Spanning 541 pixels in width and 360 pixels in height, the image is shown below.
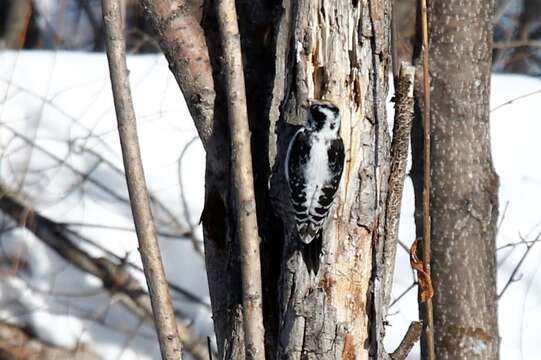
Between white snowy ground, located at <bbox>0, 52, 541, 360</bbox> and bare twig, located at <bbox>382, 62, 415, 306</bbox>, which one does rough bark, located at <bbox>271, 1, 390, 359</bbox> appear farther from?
white snowy ground, located at <bbox>0, 52, 541, 360</bbox>

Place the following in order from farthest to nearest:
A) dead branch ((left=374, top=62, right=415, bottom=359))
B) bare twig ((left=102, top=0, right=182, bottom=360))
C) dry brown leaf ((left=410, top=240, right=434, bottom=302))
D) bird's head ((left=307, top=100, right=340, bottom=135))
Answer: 1. dry brown leaf ((left=410, top=240, right=434, bottom=302))
2. dead branch ((left=374, top=62, right=415, bottom=359))
3. bird's head ((left=307, top=100, right=340, bottom=135))
4. bare twig ((left=102, top=0, right=182, bottom=360))

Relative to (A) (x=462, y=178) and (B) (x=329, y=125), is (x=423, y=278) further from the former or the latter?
(B) (x=329, y=125)

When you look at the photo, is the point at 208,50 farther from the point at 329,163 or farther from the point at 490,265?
the point at 490,265

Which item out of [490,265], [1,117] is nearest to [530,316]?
[490,265]

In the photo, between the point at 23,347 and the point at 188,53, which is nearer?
the point at 188,53

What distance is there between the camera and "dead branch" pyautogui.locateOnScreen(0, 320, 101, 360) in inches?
193

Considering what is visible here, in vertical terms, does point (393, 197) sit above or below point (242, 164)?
above

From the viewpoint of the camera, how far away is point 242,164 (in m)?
2.30

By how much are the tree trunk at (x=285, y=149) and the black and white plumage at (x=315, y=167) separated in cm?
3

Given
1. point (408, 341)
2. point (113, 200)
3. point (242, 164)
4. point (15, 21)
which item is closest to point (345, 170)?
point (242, 164)

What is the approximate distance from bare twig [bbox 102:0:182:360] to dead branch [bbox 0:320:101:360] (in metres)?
2.72

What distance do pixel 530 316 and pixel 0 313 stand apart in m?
2.52

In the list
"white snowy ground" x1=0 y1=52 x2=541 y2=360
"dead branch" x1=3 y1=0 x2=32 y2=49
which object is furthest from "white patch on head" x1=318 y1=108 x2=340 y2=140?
"dead branch" x1=3 y1=0 x2=32 y2=49

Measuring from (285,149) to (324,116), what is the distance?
0.50ft
